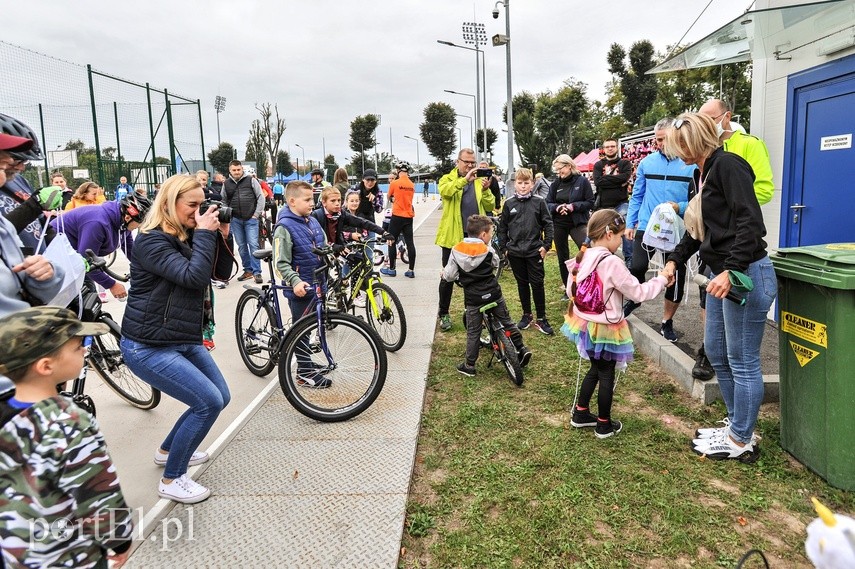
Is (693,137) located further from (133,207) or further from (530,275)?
(133,207)

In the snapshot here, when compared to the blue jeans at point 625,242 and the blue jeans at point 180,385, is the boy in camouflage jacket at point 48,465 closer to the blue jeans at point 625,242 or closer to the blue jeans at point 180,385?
the blue jeans at point 180,385

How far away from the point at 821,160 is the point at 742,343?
2.91 metres

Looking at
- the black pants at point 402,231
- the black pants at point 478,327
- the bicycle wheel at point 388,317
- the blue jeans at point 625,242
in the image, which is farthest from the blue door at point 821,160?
the black pants at point 402,231

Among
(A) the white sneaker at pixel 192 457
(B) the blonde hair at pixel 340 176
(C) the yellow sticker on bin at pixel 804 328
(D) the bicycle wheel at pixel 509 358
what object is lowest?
(A) the white sneaker at pixel 192 457

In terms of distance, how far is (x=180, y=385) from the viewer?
2.95 m

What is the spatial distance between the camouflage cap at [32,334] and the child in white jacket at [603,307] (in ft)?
9.23

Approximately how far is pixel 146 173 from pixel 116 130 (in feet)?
5.16

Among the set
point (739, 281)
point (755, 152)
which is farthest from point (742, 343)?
point (755, 152)

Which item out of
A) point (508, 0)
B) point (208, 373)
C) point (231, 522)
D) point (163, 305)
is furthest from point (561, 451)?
point (508, 0)

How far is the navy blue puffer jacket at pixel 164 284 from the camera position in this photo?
9.43 feet

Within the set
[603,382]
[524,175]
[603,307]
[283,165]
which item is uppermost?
[283,165]

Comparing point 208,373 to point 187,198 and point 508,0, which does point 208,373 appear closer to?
point 187,198

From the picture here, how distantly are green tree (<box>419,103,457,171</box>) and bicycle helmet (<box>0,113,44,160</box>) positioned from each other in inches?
3674

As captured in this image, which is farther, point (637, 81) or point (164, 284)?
point (637, 81)
